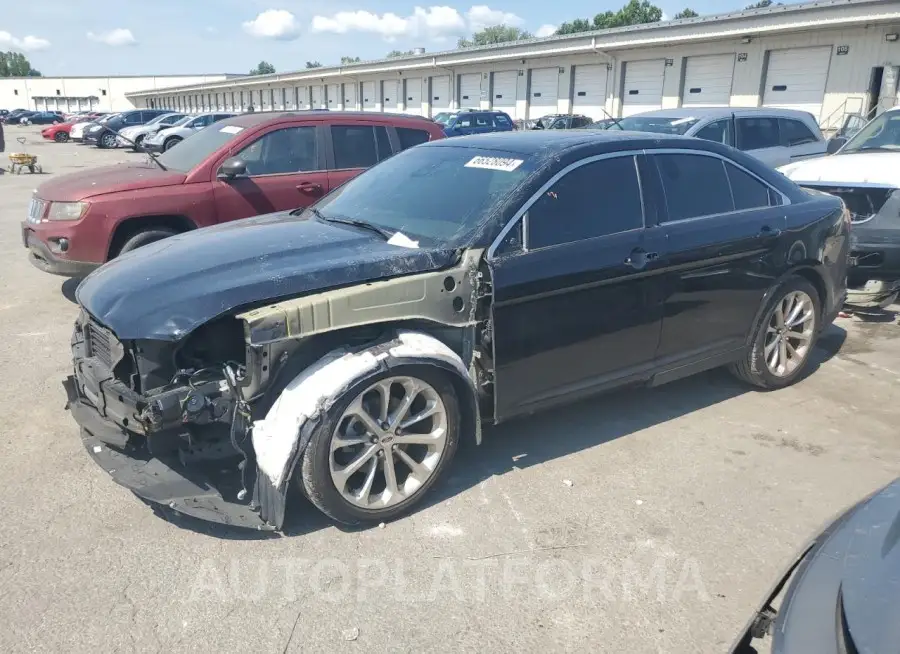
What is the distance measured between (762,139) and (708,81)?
15.5m

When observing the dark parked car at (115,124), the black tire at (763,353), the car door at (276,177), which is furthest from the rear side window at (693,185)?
the dark parked car at (115,124)

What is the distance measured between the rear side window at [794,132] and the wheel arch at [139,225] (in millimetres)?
8533

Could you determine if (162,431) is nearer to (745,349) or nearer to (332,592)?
(332,592)

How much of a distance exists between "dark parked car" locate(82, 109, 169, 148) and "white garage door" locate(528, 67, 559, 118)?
1734cm

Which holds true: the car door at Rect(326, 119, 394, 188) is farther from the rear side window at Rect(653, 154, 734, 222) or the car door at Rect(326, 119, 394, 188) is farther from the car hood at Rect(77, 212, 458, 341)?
the rear side window at Rect(653, 154, 734, 222)

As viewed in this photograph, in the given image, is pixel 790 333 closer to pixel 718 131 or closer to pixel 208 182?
pixel 208 182

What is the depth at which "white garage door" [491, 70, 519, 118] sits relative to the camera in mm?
33156

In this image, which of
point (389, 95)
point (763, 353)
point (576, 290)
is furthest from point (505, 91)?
point (576, 290)

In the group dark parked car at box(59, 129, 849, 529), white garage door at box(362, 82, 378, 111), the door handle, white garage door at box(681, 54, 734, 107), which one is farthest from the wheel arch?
white garage door at box(362, 82, 378, 111)

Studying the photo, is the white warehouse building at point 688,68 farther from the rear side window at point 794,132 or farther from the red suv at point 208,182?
the red suv at point 208,182

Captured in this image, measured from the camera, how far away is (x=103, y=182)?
6570 millimetres

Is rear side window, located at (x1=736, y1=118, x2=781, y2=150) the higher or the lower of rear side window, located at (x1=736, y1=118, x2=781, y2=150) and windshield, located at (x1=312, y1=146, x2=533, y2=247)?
the lower

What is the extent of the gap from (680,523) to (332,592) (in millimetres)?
1647

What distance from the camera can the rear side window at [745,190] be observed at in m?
4.52
